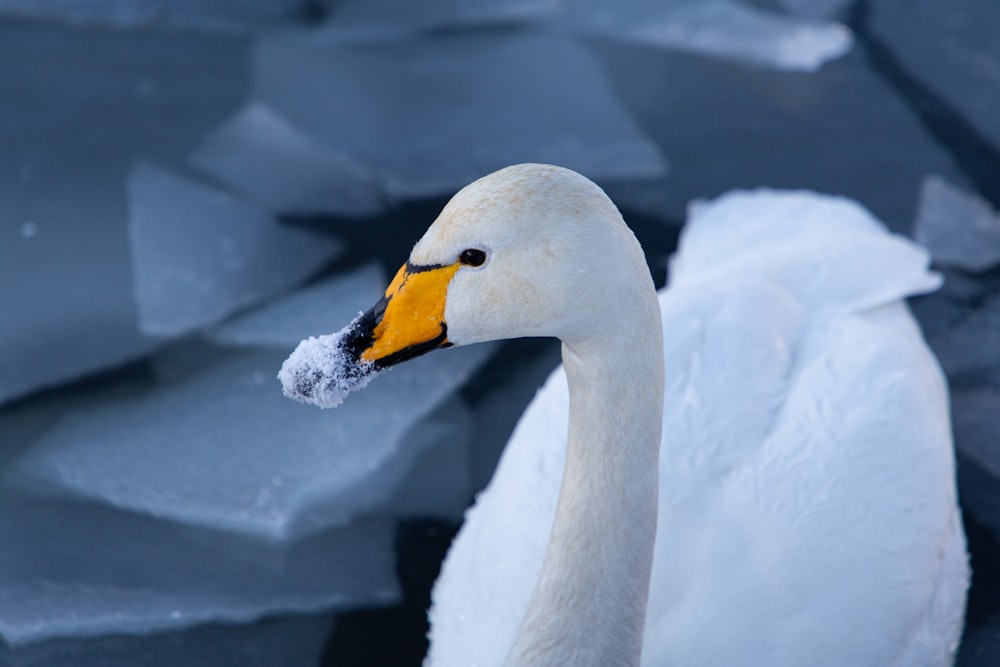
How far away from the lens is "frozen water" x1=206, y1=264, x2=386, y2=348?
12.0ft

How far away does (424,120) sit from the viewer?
481cm

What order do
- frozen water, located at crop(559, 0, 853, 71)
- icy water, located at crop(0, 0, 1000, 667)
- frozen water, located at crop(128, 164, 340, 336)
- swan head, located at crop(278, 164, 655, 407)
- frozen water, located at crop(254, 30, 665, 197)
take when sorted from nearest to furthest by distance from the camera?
swan head, located at crop(278, 164, 655, 407) → icy water, located at crop(0, 0, 1000, 667) → frozen water, located at crop(128, 164, 340, 336) → frozen water, located at crop(254, 30, 665, 197) → frozen water, located at crop(559, 0, 853, 71)

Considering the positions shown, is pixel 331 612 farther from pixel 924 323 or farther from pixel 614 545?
pixel 924 323

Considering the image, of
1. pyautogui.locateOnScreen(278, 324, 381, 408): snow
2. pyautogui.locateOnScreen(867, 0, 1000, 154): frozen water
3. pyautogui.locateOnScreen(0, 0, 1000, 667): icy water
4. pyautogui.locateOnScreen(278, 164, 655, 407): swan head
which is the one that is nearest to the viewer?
pyautogui.locateOnScreen(278, 164, 655, 407): swan head

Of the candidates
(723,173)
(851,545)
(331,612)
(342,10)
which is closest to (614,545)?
(851,545)

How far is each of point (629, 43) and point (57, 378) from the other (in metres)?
3.14

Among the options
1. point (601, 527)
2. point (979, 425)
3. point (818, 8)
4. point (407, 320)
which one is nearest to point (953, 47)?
point (818, 8)

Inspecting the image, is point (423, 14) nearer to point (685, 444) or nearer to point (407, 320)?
point (685, 444)

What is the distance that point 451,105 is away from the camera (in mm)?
4914

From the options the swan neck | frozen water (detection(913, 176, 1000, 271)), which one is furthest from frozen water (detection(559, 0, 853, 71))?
the swan neck

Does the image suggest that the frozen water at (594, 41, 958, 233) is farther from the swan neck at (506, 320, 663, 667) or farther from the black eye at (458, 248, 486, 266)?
the black eye at (458, 248, 486, 266)

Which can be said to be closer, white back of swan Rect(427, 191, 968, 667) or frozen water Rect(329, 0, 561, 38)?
white back of swan Rect(427, 191, 968, 667)

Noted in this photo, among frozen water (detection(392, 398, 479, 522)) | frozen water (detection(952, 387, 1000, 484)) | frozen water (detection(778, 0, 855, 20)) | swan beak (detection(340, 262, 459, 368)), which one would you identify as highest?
swan beak (detection(340, 262, 459, 368))

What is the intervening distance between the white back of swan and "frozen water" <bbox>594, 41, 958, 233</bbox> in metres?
1.37
